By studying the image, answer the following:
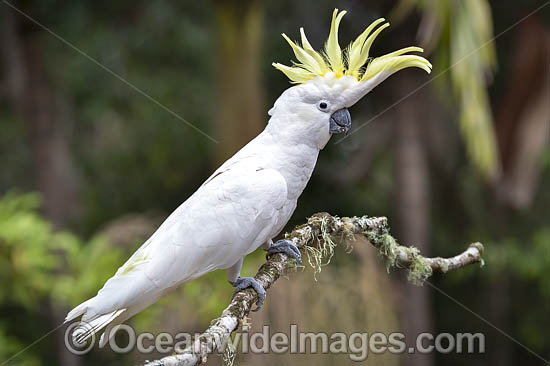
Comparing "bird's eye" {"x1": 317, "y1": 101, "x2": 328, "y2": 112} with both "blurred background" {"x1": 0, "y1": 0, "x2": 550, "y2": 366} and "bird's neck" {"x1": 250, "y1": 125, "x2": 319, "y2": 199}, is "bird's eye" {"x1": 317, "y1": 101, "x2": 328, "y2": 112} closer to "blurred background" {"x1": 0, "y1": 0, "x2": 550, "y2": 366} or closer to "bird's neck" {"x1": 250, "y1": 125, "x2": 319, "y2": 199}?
"bird's neck" {"x1": 250, "y1": 125, "x2": 319, "y2": 199}

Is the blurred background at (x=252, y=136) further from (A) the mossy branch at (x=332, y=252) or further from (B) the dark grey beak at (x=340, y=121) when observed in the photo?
(B) the dark grey beak at (x=340, y=121)

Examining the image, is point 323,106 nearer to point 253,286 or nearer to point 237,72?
point 253,286

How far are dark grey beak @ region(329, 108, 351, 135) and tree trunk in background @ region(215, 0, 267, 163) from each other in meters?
2.57

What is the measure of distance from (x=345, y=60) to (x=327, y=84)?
9cm

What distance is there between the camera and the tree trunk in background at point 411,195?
480 cm

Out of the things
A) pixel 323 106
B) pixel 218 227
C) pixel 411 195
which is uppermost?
pixel 411 195

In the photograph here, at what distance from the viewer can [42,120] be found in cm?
505

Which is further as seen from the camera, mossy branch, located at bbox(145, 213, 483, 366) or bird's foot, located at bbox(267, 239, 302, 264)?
bird's foot, located at bbox(267, 239, 302, 264)

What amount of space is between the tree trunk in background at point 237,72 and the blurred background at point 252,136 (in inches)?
0.5

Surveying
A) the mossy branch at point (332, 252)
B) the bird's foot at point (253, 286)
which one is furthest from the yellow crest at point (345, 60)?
the bird's foot at point (253, 286)

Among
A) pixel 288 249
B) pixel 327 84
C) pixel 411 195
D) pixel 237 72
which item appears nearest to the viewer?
pixel 327 84

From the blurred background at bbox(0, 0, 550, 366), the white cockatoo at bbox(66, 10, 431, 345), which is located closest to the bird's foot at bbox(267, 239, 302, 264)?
the white cockatoo at bbox(66, 10, 431, 345)

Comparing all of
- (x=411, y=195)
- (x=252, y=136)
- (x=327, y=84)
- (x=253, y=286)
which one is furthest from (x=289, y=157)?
(x=411, y=195)

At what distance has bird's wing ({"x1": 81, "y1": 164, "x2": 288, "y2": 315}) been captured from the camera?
1675mm
